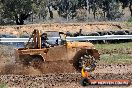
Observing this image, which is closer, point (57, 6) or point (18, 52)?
point (18, 52)

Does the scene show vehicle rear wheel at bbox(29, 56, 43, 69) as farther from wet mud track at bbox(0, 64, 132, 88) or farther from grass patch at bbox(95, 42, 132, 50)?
grass patch at bbox(95, 42, 132, 50)

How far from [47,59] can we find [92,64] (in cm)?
179

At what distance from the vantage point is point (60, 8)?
74375 mm

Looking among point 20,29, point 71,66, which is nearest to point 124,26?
point 20,29

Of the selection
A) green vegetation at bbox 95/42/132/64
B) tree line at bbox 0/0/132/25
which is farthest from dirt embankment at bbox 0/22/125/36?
tree line at bbox 0/0/132/25

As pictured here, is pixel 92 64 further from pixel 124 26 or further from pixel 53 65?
pixel 124 26

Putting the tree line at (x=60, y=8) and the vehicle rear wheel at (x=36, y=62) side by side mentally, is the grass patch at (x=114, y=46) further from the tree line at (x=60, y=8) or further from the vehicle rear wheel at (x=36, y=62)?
the tree line at (x=60, y=8)

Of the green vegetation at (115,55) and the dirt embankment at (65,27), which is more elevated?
the green vegetation at (115,55)

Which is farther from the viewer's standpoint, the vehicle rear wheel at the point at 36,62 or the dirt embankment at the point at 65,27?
the dirt embankment at the point at 65,27

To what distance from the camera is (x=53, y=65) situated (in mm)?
15883

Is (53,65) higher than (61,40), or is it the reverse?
(61,40)

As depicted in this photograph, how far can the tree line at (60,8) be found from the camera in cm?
4672

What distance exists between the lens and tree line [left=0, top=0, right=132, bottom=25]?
46.7 metres

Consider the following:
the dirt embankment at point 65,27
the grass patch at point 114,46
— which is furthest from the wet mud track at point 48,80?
the dirt embankment at point 65,27
